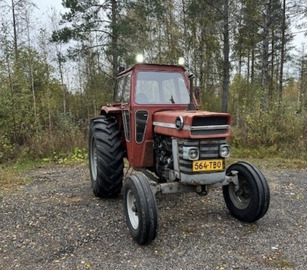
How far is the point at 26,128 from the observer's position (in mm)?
8992

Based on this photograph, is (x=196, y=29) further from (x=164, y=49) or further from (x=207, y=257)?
(x=207, y=257)

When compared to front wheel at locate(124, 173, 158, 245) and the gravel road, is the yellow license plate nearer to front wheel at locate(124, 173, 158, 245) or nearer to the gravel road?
→ front wheel at locate(124, 173, 158, 245)

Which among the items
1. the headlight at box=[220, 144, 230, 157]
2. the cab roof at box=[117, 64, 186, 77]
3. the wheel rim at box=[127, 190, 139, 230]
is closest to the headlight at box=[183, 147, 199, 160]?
the headlight at box=[220, 144, 230, 157]

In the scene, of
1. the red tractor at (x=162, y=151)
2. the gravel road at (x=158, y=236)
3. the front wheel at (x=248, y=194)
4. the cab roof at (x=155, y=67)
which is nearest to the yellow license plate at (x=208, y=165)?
the red tractor at (x=162, y=151)

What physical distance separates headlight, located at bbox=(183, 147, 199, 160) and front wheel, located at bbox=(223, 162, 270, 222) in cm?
78

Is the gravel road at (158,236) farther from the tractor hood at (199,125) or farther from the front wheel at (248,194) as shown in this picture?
the tractor hood at (199,125)

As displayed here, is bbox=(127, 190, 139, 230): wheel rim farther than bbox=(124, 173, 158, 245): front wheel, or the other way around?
bbox=(127, 190, 139, 230): wheel rim

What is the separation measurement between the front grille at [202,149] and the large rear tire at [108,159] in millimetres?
1257

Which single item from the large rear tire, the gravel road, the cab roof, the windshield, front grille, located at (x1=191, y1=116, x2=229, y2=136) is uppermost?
the cab roof

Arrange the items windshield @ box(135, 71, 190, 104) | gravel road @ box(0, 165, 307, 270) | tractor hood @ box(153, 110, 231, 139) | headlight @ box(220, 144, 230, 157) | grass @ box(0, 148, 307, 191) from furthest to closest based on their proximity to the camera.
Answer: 1. grass @ box(0, 148, 307, 191)
2. windshield @ box(135, 71, 190, 104)
3. headlight @ box(220, 144, 230, 157)
4. tractor hood @ box(153, 110, 231, 139)
5. gravel road @ box(0, 165, 307, 270)

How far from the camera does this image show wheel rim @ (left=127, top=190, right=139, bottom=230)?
3379mm

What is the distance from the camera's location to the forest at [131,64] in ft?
28.0

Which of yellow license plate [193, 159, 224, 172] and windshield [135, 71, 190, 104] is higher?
windshield [135, 71, 190, 104]

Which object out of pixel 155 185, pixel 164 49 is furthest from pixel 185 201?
pixel 164 49
